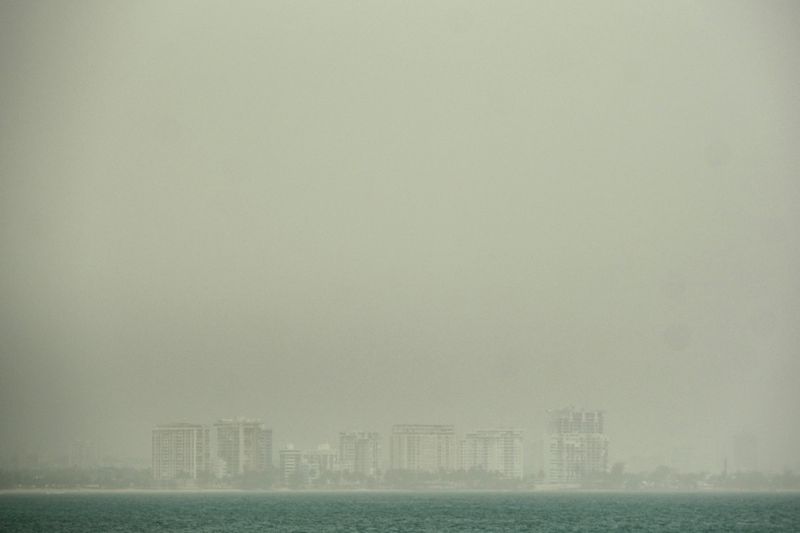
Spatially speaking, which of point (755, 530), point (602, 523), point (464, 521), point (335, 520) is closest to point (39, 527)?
point (335, 520)

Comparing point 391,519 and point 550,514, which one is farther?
point 550,514

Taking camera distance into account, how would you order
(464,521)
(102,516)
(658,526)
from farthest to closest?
(102,516), (464,521), (658,526)

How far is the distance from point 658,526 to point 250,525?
114 ft

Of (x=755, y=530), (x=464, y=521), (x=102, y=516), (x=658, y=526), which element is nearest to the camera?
(x=755, y=530)

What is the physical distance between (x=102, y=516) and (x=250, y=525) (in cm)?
2926

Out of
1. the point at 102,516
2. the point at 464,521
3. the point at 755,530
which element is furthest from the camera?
the point at 102,516

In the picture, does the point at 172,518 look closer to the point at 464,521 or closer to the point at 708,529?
the point at 464,521

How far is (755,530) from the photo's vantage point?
10456 cm

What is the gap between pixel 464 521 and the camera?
408 ft

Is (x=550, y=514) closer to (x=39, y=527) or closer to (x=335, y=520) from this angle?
(x=335, y=520)

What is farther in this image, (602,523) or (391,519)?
(391,519)

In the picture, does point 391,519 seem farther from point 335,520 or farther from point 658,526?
point 658,526

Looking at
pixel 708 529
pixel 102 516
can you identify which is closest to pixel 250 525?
pixel 102 516

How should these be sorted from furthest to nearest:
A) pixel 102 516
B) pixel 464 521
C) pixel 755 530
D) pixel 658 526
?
pixel 102 516 → pixel 464 521 → pixel 658 526 → pixel 755 530
